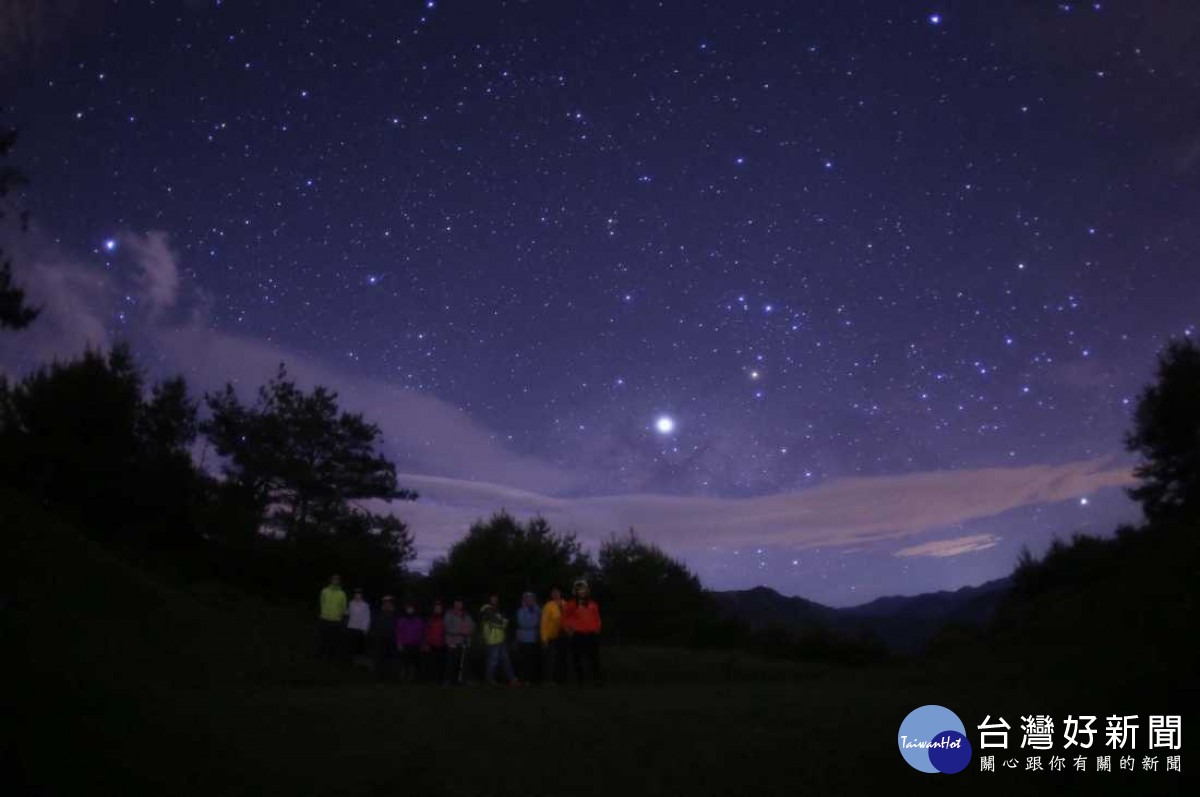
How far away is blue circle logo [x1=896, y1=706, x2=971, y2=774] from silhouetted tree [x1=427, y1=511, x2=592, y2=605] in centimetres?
3204

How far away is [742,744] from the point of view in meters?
7.62

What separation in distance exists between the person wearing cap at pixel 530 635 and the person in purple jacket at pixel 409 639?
237 centimetres

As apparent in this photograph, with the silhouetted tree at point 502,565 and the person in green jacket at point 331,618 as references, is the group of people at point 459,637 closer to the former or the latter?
the person in green jacket at point 331,618

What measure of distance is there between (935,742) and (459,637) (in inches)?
429

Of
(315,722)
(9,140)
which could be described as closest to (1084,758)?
(315,722)

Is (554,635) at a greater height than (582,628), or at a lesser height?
lesser

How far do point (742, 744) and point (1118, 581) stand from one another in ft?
50.5

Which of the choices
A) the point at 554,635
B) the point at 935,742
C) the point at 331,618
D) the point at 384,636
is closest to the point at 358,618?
the point at 331,618

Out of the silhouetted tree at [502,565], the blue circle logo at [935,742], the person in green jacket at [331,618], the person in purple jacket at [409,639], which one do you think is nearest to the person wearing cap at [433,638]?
the person in purple jacket at [409,639]

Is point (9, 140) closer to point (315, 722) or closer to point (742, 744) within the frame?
point (315, 722)

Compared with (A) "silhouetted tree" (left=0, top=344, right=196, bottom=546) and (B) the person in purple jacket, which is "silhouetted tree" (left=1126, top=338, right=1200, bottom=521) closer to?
(B) the person in purple jacket

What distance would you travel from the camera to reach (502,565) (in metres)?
40.2

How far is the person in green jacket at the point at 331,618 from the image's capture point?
664 inches

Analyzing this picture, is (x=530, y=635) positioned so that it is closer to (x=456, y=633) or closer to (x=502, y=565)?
(x=456, y=633)
